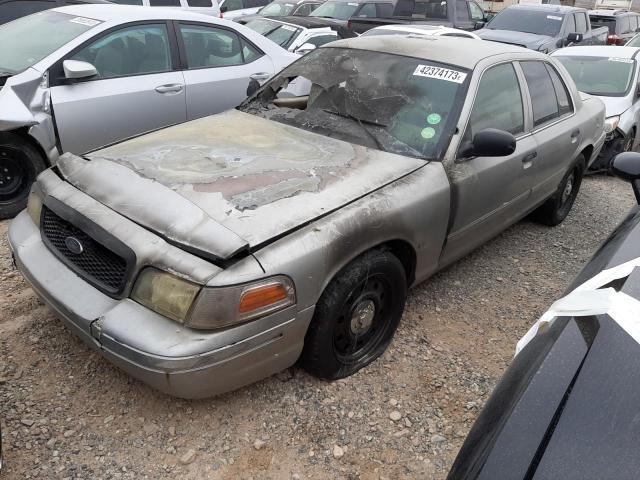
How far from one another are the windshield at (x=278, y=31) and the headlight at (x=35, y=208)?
6082 mm

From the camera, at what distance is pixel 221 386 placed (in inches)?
91.0

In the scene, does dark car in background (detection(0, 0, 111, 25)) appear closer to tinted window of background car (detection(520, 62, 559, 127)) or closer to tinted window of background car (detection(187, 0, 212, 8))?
tinted window of background car (detection(520, 62, 559, 127))

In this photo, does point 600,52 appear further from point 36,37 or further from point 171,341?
point 171,341

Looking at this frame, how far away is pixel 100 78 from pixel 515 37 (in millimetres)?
8816

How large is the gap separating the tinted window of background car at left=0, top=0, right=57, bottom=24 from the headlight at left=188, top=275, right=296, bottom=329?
5.17 metres

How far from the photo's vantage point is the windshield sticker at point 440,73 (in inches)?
131

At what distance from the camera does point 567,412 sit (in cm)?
148

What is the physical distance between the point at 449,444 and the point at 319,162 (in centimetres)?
155

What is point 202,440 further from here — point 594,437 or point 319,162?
point 594,437

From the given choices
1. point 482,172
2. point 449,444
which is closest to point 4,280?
point 449,444

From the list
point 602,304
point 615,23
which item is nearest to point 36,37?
point 602,304

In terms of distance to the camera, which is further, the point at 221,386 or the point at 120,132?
the point at 120,132

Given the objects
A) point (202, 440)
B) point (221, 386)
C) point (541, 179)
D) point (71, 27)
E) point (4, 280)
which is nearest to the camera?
point (221, 386)

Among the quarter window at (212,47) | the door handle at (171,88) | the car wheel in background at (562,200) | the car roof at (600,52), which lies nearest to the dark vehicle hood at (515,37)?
the car roof at (600,52)
